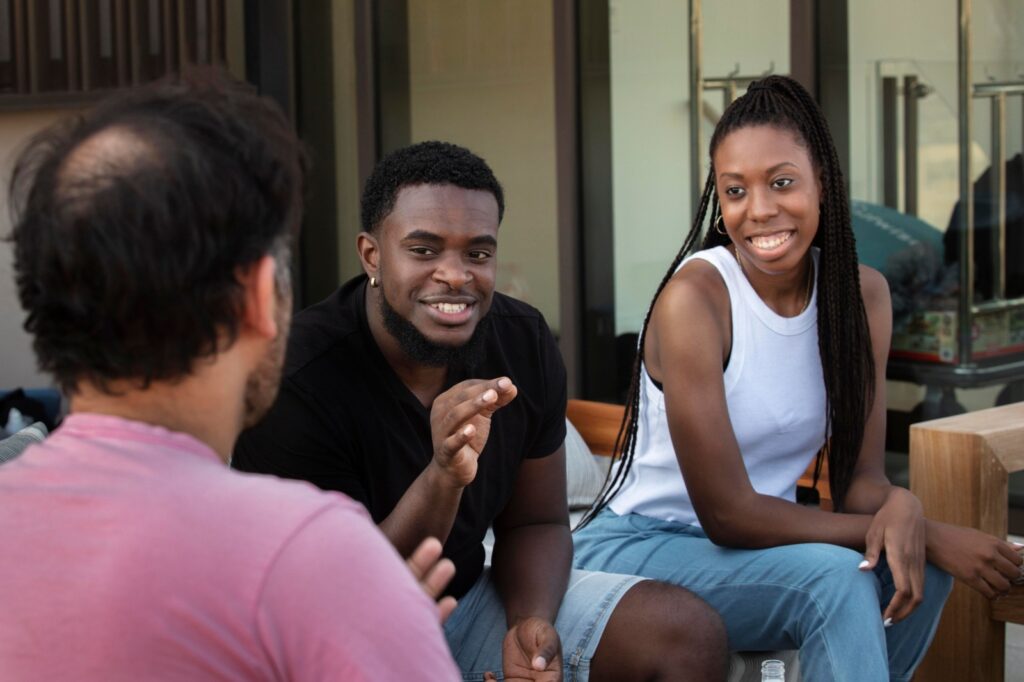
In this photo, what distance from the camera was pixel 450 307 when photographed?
251 centimetres

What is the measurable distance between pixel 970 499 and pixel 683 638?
820mm

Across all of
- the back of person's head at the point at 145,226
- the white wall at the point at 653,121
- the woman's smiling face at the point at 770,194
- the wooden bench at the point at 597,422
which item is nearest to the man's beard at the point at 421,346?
the woman's smiling face at the point at 770,194

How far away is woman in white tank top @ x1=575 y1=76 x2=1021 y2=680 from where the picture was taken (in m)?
2.57

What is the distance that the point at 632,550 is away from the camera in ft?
9.14

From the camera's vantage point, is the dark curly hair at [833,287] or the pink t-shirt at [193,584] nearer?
the pink t-shirt at [193,584]

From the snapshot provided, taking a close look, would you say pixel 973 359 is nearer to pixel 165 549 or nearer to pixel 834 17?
pixel 834 17

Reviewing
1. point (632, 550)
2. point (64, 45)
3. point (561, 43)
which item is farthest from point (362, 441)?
point (64, 45)

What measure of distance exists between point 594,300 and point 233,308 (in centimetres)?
405

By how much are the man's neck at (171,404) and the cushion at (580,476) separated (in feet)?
9.13

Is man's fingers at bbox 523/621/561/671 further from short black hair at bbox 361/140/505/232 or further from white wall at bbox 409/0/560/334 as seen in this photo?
white wall at bbox 409/0/560/334

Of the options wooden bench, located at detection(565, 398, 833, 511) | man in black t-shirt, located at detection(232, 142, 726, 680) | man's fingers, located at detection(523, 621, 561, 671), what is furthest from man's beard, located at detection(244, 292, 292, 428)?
wooden bench, located at detection(565, 398, 833, 511)

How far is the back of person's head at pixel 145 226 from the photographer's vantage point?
3.73 feet

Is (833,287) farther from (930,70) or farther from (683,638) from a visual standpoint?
(930,70)

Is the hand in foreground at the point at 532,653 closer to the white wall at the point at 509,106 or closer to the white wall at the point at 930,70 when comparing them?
the white wall at the point at 930,70
